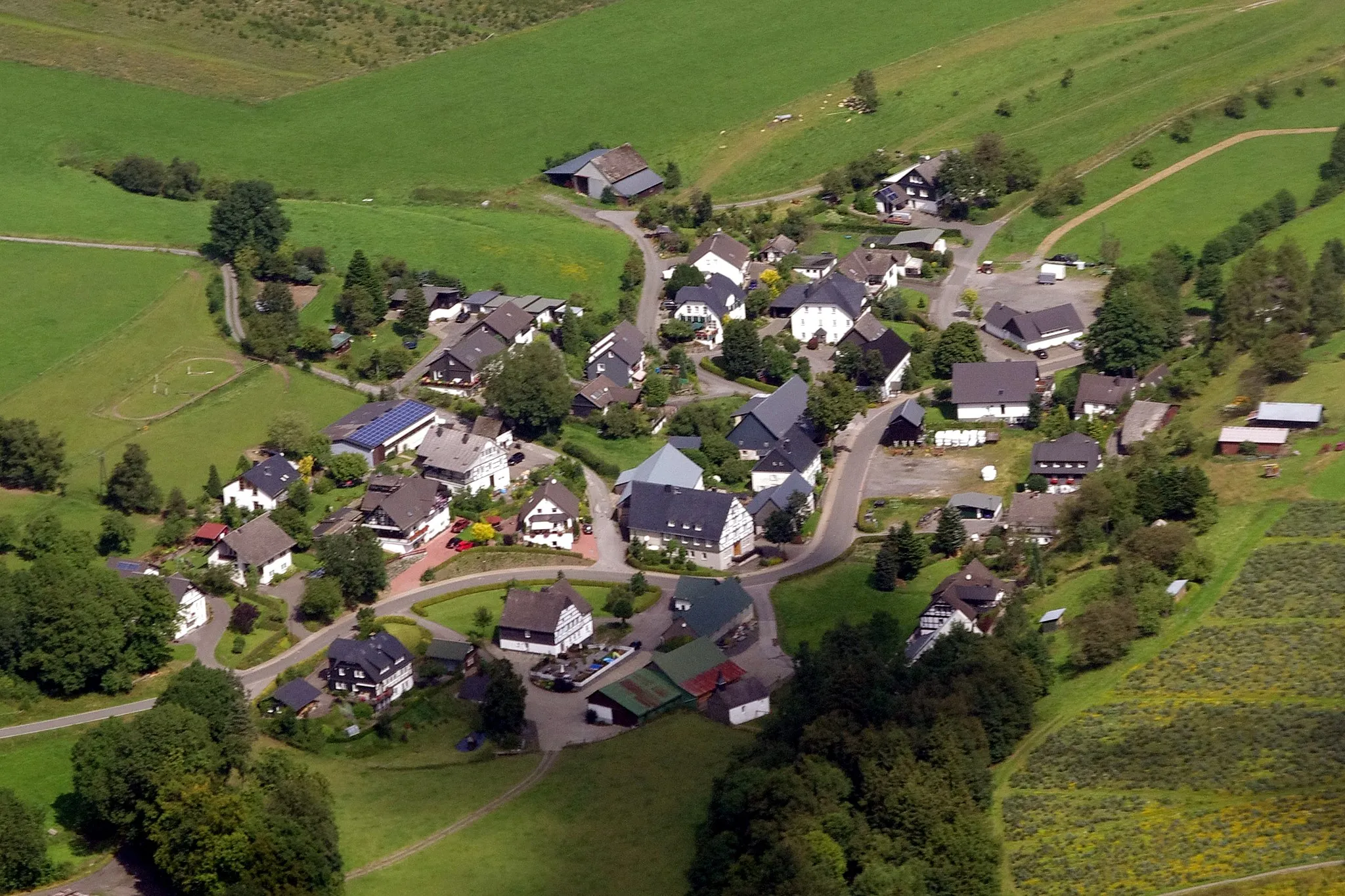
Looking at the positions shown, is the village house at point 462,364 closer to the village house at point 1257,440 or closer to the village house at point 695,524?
the village house at point 695,524

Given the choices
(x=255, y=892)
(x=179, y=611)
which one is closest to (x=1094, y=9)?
(x=179, y=611)

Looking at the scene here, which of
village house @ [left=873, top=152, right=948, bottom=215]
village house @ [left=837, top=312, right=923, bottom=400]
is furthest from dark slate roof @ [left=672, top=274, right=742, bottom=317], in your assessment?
village house @ [left=873, top=152, right=948, bottom=215]

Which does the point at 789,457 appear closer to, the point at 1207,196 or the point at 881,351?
the point at 881,351

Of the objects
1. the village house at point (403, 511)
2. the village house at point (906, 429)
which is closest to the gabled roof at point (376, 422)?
the village house at point (403, 511)

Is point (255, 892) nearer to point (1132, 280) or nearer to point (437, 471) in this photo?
point (437, 471)

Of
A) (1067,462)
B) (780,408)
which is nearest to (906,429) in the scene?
(780,408)

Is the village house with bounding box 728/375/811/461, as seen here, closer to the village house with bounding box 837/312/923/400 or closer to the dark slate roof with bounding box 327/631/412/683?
the village house with bounding box 837/312/923/400
